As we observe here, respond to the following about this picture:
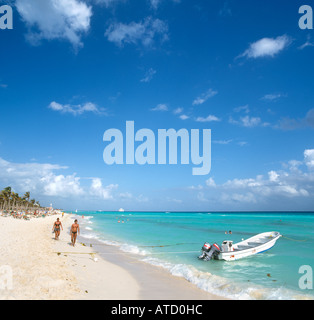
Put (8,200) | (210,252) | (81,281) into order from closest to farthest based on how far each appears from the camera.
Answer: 1. (81,281)
2. (210,252)
3. (8,200)

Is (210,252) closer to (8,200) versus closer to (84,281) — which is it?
(84,281)

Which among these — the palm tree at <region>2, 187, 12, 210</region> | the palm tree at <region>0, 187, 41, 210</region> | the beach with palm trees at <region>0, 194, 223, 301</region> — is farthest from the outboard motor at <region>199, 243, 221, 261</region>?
the palm tree at <region>2, 187, 12, 210</region>

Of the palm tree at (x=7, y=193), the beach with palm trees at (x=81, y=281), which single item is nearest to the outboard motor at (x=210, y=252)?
the beach with palm trees at (x=81, y=281)

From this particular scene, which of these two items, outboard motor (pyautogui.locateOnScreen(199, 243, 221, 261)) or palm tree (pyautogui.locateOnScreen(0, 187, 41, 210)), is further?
palm tree (pyautogui.locateOnScreen(0, 187, 41, 210))

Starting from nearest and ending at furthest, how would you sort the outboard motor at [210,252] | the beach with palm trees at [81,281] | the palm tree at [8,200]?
1. the beach with palm trees at [81,281]
2. the outboard motor at [210,252]
3. the palm tree at [8,200]

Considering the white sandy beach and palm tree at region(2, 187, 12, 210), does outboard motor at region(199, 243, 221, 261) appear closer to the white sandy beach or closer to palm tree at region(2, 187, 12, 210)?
the white sandy beach

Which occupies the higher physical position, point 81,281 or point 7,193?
point 7,193

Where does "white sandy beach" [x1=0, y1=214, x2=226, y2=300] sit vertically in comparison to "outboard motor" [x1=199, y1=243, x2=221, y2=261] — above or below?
above

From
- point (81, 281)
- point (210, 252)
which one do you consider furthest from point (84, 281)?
point (210, 252)

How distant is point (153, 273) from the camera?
40.1 ft

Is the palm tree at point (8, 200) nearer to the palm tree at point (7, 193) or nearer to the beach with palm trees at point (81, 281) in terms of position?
the palm tree at point (7, 193)

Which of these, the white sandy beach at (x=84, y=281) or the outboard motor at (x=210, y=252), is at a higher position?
the white sandy beach at (x=84, y=281)
